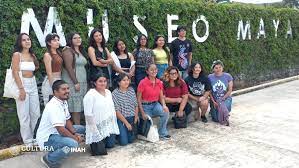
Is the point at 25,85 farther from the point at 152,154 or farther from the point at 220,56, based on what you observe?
the point at 220,56

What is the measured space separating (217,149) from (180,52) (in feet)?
8.59

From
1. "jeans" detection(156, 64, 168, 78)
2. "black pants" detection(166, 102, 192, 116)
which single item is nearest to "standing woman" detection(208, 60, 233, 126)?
"black pants" detection(166, 102, 192, 116)

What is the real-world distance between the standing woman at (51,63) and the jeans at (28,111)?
206 millimetres

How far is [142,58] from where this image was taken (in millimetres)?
6570

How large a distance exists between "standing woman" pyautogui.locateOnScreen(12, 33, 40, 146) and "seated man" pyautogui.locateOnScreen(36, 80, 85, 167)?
0.67 metres

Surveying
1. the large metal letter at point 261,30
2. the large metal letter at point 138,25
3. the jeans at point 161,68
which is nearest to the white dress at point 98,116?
the jeans at point 161,68

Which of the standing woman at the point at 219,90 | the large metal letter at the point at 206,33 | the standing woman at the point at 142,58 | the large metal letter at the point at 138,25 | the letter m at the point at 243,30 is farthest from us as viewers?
the letter m at the point at 243,30

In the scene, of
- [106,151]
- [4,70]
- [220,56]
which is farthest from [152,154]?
[220,56]

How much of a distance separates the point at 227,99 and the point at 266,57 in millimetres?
5504

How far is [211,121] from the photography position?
277 inches

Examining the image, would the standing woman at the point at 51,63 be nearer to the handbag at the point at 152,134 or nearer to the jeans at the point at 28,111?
the jeans at the point at 28,111

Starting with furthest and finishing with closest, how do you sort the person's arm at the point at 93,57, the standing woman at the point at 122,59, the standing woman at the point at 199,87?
the standing woman at the point at 199,87, the standing woman at the point at 122,59, the person's arm at the point at 93,57

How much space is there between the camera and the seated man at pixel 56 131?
4.68 m

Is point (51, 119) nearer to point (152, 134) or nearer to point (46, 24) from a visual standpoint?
point (152, 134)
